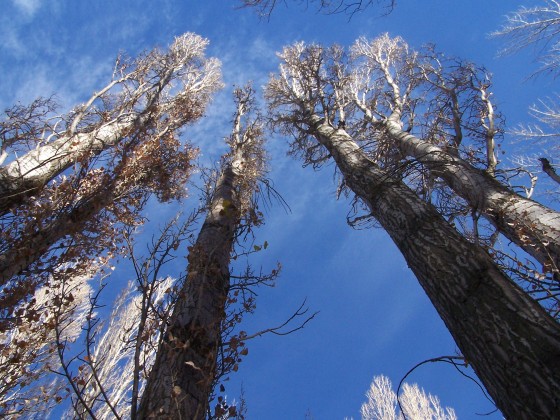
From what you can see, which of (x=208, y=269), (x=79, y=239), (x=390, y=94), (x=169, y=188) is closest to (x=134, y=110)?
(x=169, y=188)

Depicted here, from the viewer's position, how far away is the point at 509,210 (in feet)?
14.0

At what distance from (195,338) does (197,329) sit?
0.21 feet

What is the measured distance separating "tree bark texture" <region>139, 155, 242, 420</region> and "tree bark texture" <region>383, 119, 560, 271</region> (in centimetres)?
216

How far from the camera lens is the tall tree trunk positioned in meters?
1.73

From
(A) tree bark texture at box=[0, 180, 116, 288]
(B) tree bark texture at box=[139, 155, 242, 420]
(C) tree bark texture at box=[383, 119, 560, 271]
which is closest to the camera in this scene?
(B) tree bark texture at box=[139, 155, 242, 420]

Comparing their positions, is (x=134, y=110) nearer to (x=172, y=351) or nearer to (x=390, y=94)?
(x=390, y=94)

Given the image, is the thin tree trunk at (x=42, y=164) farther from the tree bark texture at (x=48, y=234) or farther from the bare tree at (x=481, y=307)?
the bare tree at (x=481, y=307)

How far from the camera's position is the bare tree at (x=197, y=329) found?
221cm

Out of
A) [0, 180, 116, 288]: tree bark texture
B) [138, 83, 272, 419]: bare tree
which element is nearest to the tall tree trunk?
[138, 83, 272, 419]: bare tree

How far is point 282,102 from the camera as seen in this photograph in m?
11.0

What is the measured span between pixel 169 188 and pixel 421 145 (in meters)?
6.52

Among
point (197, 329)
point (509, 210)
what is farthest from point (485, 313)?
point (509, 210)

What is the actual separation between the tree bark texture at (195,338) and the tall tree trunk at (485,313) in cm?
152

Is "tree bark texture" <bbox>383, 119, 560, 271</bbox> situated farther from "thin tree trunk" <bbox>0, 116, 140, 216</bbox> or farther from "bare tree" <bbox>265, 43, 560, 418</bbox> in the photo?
"thin tree trunk" <bbox>0, 116, 140, 216</bbox>
